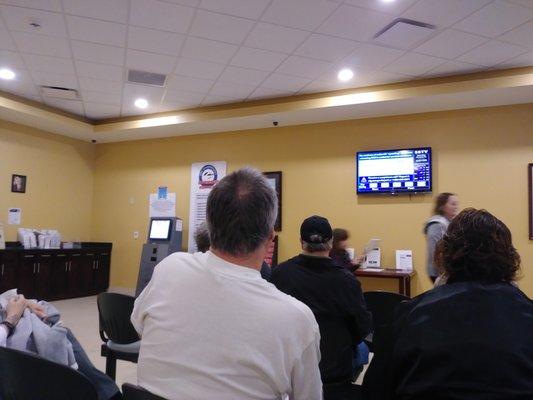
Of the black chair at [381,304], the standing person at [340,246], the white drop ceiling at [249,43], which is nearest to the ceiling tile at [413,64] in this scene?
the white drop ceiling at [249,43]

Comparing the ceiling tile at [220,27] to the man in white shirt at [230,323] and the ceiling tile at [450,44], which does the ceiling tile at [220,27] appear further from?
the man in white shirt at [230,323]

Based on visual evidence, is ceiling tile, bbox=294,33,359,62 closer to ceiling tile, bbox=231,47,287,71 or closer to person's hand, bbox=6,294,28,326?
ceiling tile, bbox=231,47,287,71

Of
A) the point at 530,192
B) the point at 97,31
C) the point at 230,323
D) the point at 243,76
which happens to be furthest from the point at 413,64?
the point at 230,323

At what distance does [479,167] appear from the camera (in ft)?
17.0

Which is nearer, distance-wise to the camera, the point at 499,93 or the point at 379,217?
the point at 499,93

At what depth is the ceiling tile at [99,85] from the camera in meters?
5.29

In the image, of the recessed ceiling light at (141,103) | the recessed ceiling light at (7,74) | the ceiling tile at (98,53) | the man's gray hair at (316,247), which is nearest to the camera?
the man's gray hair at (316,247)

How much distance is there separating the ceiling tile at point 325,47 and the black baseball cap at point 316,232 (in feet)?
8.01

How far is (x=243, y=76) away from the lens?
197 inches

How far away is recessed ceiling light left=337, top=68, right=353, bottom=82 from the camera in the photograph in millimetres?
4777

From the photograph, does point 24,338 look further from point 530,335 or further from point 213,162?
point 213,162

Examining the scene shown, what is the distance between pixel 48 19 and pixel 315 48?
2607mm

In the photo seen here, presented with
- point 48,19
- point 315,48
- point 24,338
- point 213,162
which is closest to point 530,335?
point 24,338

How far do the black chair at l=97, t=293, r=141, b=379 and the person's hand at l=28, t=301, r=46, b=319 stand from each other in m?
0.61
